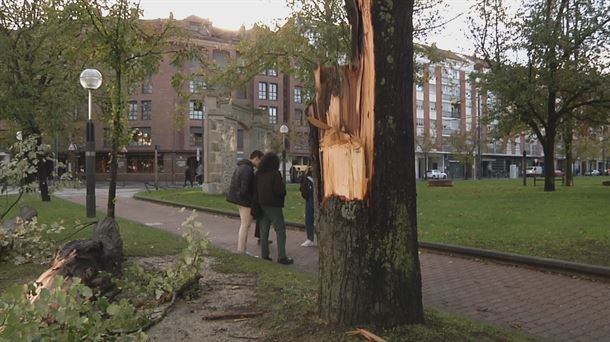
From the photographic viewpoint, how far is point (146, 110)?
215ft

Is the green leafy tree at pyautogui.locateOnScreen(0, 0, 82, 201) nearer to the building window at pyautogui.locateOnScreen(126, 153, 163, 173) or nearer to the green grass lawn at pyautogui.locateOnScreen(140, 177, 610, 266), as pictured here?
the green grass lawn at pyautogui.locateOnScreen(140, 177, 610, 266)

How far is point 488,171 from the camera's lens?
88.8 meters

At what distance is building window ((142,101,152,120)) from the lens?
65.2 metres

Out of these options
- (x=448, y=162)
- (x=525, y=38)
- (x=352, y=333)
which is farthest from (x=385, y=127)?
(x=448, y=162)

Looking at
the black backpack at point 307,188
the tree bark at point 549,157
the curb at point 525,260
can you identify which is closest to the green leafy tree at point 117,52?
the black backpack at point 307,188

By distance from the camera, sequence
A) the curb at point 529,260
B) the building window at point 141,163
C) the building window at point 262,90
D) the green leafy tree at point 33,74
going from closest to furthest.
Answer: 1. the curb at point 529,260
2. the green leafy tree at point 33,74
3. the building window at point 141,163
4. the building window at point 262,90

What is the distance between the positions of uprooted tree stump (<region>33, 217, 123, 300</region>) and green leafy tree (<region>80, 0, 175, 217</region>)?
1.97 meters

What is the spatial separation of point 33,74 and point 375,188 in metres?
19.1

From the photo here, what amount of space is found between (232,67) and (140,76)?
1220 centimetres

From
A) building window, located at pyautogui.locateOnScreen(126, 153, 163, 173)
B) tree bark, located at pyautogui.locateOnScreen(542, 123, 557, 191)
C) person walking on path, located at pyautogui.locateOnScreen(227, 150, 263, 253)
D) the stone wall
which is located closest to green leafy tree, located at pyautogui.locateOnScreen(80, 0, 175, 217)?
person walking on path, located at pyautogui.locateOnScreen(227, 150, 263, 253)

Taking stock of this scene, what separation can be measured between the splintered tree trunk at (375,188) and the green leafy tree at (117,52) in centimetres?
467

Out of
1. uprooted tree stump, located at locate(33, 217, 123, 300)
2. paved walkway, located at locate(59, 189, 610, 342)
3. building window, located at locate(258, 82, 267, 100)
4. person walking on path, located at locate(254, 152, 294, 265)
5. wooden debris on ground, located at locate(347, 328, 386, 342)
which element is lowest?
paved walkway, located at locate(59, 189, 610, 342)

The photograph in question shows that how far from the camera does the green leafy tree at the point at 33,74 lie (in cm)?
1781

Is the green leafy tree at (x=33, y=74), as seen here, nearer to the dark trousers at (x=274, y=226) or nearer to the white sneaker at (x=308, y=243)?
the white sneaker at (x=308, y=243)
